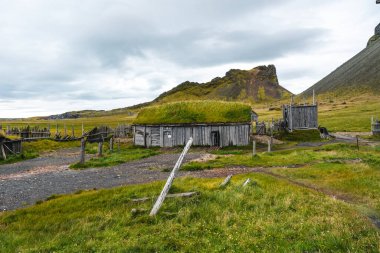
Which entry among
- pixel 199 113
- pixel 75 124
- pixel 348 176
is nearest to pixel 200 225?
pixel 348 176

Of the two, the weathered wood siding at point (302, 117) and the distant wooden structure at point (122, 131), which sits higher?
the weathered wood siding at point (302, 117)

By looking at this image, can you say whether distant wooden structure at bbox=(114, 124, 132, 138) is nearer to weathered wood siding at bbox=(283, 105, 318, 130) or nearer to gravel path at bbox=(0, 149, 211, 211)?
gravel path at bbox=(0, 149, 211, 211)

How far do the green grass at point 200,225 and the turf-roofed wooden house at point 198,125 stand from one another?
23255mm

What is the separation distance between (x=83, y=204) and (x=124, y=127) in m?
40.0

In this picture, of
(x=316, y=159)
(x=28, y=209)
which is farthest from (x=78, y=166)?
(x=316, y=159)

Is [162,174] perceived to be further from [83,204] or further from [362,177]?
[362,177]

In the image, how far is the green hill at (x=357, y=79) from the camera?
128 m

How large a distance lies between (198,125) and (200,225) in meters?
27.9

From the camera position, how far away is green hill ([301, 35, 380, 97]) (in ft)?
419

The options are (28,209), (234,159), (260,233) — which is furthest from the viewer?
(234,159)

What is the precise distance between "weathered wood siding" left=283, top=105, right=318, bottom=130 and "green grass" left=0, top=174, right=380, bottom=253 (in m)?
30.8

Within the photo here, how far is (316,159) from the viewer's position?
24.7m

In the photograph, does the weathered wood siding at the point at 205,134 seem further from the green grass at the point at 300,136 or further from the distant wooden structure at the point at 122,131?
the distant wooden structure at the point at 122,131

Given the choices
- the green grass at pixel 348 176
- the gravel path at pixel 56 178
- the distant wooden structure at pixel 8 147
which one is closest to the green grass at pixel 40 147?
the distant wooden structure at pixel 8 147
